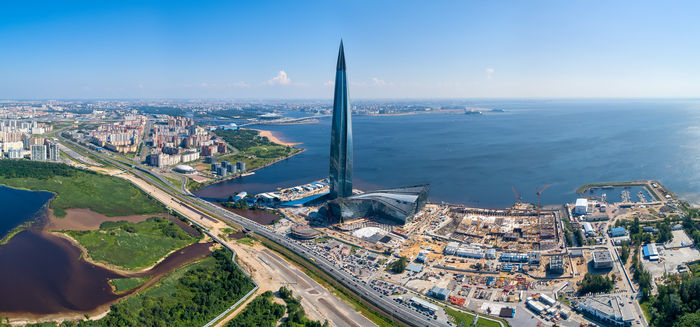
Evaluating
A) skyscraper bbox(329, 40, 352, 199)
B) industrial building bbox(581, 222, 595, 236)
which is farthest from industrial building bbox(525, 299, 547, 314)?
skyscraper bbox(329, 40, 352, 199)

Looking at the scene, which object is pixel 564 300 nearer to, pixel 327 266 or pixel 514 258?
pixel 514 258

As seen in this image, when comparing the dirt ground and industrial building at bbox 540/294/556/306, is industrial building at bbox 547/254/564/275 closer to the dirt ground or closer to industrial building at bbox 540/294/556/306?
industrial building at bbox 540/294/556/306

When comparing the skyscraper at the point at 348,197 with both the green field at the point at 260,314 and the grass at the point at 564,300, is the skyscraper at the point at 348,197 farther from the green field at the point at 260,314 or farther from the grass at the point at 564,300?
the grass at the point at 564,300

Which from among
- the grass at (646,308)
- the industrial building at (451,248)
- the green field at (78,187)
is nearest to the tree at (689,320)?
the grass at (646,308)

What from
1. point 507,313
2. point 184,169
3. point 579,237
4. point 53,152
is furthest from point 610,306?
point 53,152

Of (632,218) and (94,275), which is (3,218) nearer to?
(94,275)
